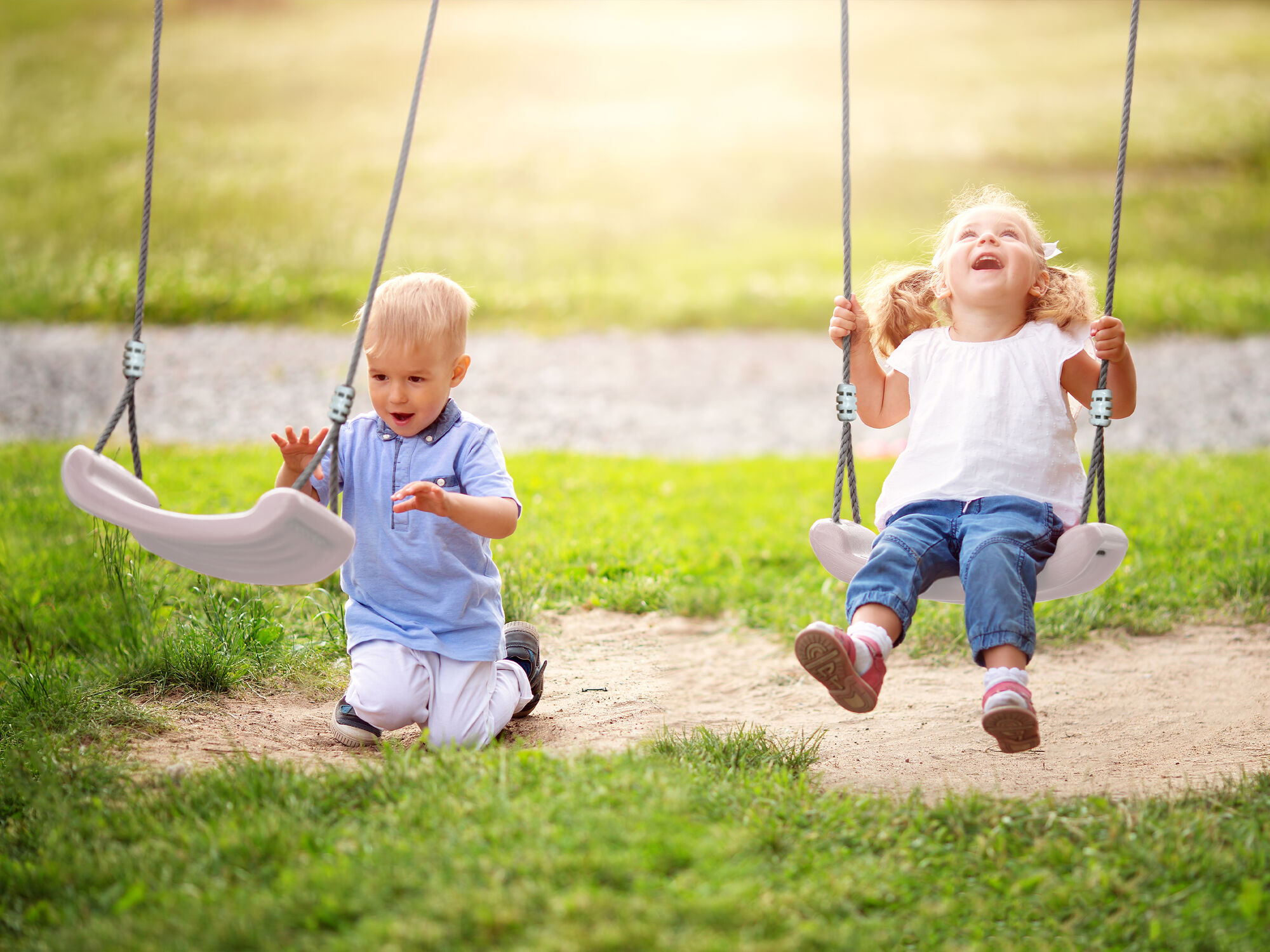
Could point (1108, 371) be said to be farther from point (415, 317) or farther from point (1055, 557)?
point (415, 317)

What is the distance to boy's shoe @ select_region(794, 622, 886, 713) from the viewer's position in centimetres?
267

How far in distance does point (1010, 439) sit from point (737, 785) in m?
1.25

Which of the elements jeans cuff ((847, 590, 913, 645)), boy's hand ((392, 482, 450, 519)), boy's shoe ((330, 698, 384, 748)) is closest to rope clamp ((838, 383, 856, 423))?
jeans cuff ((847, 590, 913, 645))

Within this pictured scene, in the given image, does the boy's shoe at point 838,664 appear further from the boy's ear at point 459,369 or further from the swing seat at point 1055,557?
the boy's ear at point 459,369

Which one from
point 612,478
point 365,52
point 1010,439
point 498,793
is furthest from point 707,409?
point 365,52

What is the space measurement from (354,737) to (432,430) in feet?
2.94

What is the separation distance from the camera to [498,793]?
8.33ft

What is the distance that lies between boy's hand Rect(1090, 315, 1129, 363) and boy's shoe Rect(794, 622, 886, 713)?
1075 mm

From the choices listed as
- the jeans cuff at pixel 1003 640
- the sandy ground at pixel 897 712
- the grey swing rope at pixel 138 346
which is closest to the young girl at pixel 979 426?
the jeans cuff at pixel 1003 640

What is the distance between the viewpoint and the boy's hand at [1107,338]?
3.06m

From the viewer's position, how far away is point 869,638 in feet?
9.31

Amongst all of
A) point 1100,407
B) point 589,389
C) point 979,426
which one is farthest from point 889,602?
point 589,389

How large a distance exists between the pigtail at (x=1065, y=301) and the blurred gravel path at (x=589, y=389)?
505 centimetres

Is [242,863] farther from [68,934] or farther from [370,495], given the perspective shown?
[370,495]
